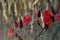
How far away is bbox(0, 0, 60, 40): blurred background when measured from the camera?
1.84 meters

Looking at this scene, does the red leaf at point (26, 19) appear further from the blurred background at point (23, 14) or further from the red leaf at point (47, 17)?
the red leaf at point (47, 17)

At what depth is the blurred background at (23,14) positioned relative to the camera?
6.02 ft

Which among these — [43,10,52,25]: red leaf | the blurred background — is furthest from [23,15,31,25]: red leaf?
[43,10,52,25]: red leaf

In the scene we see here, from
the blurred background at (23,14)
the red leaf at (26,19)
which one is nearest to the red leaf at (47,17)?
the blurred background at (23,14)

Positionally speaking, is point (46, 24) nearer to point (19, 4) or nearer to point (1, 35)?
point (19, 4)

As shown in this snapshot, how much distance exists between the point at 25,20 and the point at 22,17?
5cm

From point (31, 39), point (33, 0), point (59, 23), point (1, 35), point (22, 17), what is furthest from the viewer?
point (1, 35)

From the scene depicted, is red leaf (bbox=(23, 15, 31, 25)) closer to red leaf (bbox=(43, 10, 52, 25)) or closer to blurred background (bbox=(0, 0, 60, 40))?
blurred background (bbox=(0, 0, 60, 40))

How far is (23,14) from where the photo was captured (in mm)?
1910

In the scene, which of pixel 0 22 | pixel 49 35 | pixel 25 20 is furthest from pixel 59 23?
pixel 0 22

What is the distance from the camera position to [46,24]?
1.91 meters

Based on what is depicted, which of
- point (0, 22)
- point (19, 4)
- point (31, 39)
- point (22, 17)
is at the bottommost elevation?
point (31, 39)

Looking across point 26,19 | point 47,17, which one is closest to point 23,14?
point 26,19

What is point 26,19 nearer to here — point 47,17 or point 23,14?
point 23,14
